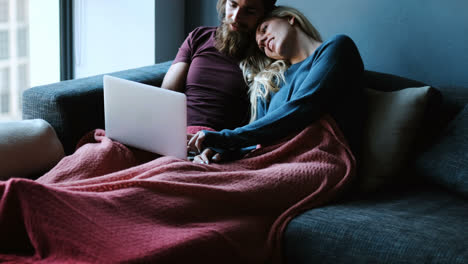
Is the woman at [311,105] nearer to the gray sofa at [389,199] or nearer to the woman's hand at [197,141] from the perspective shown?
the woman's hand at [197,141]

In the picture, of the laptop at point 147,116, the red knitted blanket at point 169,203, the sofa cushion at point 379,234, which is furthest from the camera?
the laptop at point 147,116

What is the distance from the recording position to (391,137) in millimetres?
1900

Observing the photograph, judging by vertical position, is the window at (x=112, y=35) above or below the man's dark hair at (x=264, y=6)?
below

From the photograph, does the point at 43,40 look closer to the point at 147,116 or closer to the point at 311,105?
the point at 147,116

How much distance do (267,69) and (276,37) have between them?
135mm

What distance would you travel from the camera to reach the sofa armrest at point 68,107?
6.78 feet

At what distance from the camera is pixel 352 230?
1.56 m

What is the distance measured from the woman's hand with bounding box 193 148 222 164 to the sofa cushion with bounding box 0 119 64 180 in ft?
1.51

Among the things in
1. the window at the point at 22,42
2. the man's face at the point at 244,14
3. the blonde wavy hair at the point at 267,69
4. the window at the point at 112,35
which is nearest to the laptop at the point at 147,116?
the blonde wavy hair at the point at 267,69

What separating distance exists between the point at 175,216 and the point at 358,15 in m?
1.42

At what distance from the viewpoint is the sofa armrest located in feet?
6.78

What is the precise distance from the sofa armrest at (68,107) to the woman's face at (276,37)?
0.63 metres

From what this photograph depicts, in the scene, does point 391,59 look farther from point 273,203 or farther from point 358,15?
point 273,203

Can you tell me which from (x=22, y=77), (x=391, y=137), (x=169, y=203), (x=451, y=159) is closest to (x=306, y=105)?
(x=391, y=137)
